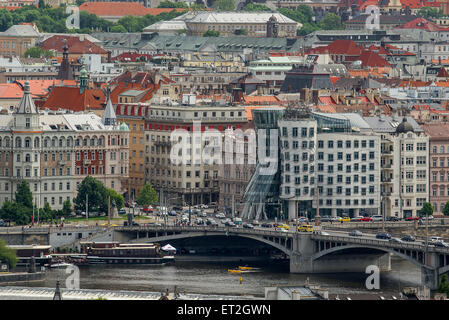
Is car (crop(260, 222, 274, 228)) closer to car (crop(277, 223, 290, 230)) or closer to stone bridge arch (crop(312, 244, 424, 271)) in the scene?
car (crop(277, 223, 290, 230))

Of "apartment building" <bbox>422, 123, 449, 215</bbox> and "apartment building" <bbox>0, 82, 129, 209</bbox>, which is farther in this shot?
"apartment building" <bbox>422, 123, 449, 215</bbox>

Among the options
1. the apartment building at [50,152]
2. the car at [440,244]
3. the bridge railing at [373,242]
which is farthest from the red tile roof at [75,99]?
the car at [440,244]

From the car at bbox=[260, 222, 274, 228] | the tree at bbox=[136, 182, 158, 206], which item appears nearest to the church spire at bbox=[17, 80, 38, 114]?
the tree at bbox=[136, 182, 158, 206]

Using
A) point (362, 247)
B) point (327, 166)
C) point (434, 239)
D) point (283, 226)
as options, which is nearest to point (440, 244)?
point (362, 247)

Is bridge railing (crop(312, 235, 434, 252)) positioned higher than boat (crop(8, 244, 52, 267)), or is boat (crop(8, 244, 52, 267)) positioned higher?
bridge railing (crop(312, 235, 434, 252))

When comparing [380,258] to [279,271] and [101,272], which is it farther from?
[101,272]

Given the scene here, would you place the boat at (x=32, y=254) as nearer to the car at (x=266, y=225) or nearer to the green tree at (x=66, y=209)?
the green tree at (x=66, y=209)
